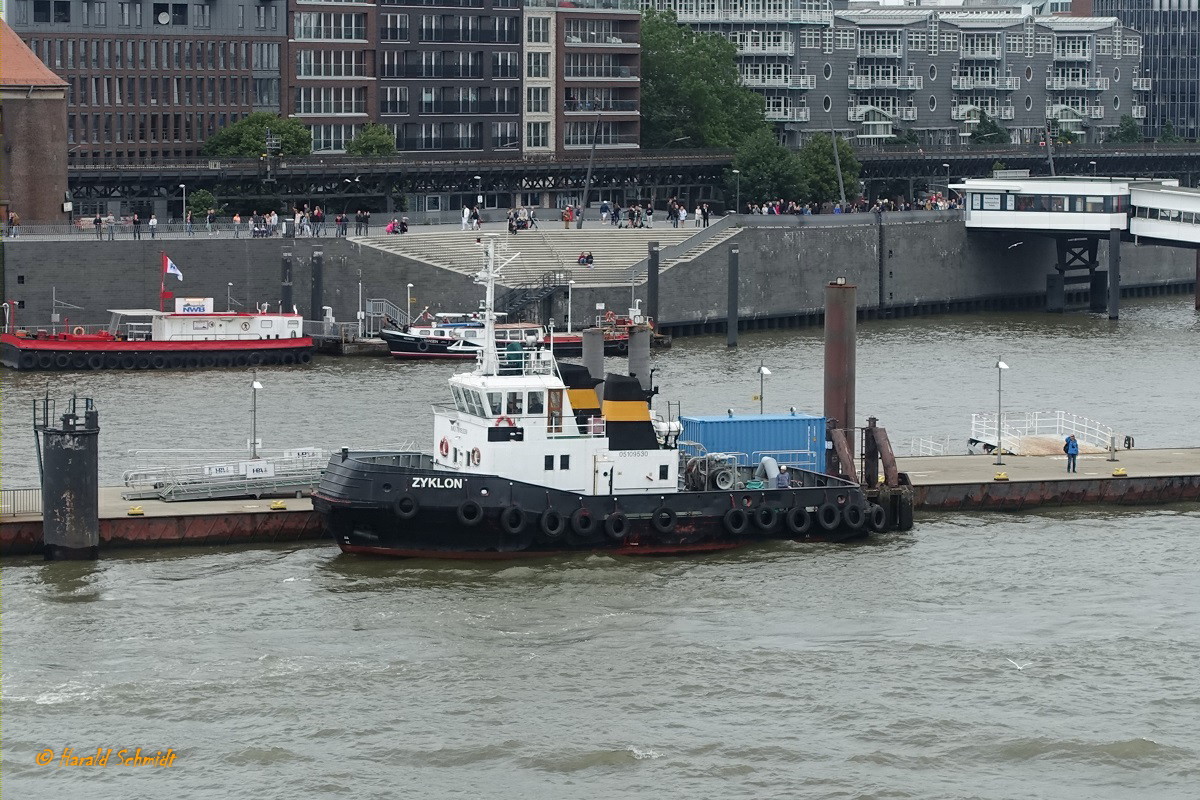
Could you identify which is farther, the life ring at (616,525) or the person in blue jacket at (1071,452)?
→ the person in blue jacket at (1071,452)

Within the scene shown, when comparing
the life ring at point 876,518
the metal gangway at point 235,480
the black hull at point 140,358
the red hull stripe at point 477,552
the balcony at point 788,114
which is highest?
the balcony at point 788,114

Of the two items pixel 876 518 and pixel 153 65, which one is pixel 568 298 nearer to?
pixel 153 65

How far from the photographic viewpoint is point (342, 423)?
3110 inches

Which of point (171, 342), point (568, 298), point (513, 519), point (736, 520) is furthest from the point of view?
point (568, 298)

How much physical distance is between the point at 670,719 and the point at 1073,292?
303 feet

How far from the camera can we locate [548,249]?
383ft

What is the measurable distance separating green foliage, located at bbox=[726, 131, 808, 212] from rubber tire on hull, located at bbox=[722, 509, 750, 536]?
91745 mm

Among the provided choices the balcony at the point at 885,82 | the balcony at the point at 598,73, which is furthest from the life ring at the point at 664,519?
the balcony at the point at 885,82

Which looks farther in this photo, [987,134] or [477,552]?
[987,134]

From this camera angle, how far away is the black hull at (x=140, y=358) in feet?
306

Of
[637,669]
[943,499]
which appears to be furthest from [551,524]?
[943,499]

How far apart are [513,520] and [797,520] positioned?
733cm

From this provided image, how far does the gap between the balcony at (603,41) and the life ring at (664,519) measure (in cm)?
10347

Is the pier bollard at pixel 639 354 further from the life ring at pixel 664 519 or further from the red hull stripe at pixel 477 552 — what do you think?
the red hull stripe at pixel 477 552
